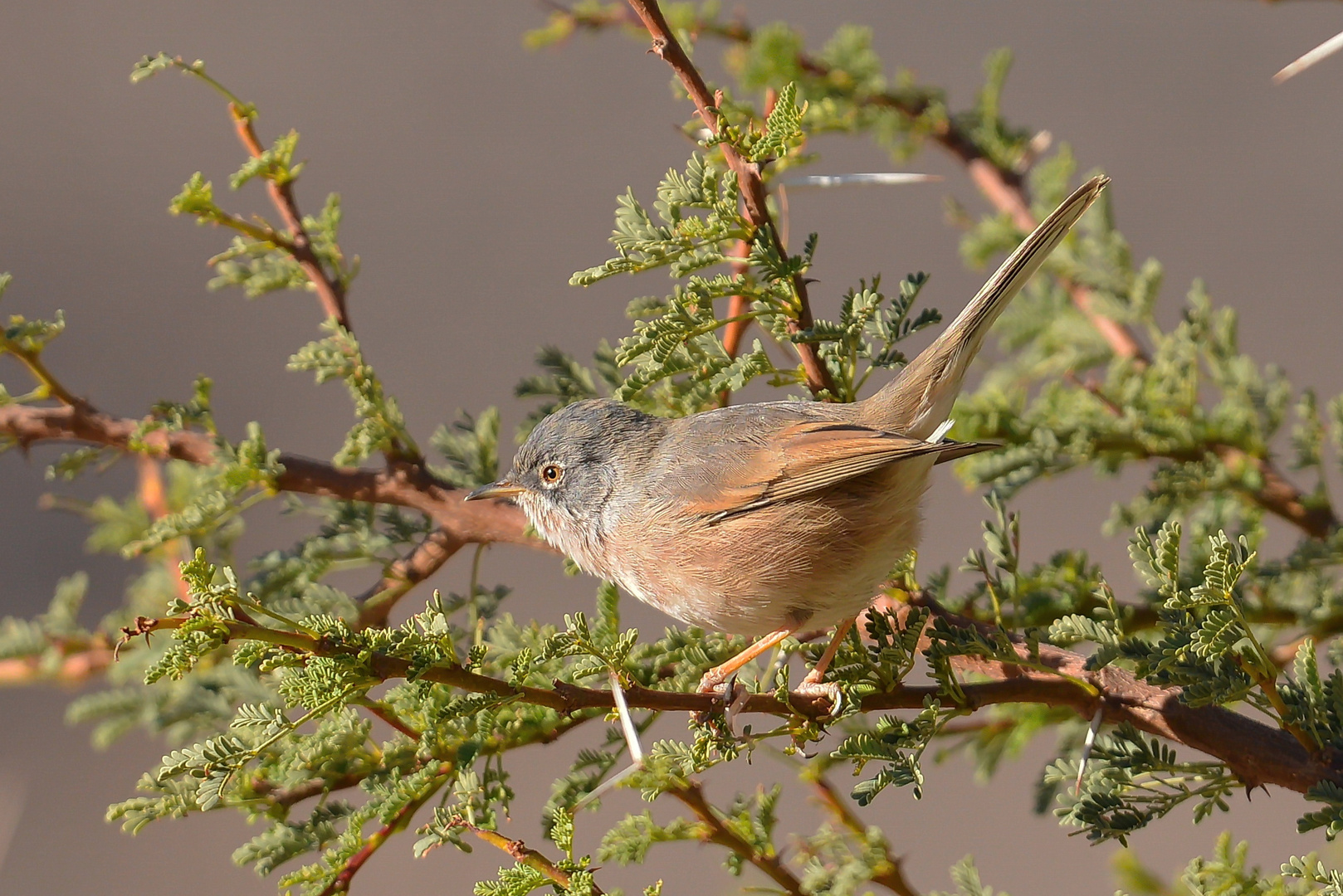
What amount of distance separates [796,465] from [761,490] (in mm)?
95

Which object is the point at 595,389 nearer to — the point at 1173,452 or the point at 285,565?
the point at 285,565

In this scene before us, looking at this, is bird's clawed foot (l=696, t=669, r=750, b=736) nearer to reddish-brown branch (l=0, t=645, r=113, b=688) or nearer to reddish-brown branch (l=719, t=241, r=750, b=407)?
reddish-brown branch (l=719, t=241, r=750, b=407)

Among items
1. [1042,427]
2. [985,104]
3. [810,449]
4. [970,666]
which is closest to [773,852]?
[970,666]

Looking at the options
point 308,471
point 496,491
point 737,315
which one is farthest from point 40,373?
point 737,315

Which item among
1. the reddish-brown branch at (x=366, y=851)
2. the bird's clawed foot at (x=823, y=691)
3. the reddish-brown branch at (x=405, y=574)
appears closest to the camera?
the reddish-brown branch at (x=366, y=851)

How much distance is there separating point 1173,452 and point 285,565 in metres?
2.03

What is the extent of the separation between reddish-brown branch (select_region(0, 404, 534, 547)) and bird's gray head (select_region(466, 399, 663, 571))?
83 millimetres

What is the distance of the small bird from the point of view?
2.30 metres

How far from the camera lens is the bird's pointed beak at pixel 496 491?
2.56 meters

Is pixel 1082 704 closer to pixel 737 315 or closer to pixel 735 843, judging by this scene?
pixel 735 843

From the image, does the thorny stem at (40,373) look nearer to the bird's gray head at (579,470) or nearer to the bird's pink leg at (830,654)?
the bird's gray head at (579,470)

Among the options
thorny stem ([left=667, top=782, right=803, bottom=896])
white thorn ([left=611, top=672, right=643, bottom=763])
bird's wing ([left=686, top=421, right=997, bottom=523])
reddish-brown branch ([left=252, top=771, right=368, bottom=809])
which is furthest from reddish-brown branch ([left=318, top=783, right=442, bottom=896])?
bird's wing ([left=686, top=421, right=997, bottom=523])

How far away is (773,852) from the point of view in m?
1.96

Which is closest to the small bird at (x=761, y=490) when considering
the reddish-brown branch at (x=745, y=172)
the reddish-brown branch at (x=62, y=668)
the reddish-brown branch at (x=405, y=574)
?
the reddish-brown branch at (x=405, y=574)
